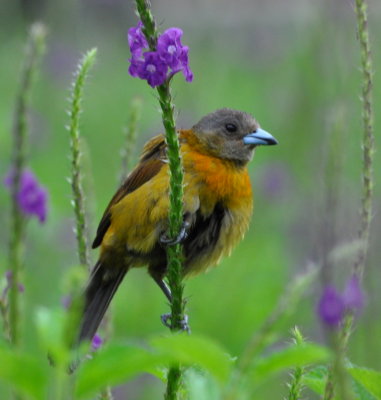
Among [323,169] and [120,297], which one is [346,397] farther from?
[120,297]

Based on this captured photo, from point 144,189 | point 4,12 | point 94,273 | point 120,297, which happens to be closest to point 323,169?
point 144,189

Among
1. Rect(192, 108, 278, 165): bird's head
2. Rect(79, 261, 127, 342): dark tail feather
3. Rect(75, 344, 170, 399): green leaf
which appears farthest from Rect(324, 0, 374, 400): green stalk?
Rect(192, 108, 278, 165): bird's head

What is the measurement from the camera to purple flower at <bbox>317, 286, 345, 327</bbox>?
1461 mm

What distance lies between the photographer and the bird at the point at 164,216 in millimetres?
3316

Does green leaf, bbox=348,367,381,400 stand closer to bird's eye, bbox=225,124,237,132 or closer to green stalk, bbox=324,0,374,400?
green stalk, bbox=324,0,374,400

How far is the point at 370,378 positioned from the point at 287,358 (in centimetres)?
47

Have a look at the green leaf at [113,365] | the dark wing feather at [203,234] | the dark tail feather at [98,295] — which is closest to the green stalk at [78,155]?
the green leaf at [113,365]

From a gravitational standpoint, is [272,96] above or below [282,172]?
above

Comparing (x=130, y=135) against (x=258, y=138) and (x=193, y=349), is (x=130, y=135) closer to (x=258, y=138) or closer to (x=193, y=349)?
(x=193, y=349)

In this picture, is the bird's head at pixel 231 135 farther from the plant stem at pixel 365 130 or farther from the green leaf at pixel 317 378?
the green leaf at pixel 317 378

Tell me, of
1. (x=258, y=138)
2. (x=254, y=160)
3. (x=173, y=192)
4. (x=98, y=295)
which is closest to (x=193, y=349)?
(x=173, y=192)

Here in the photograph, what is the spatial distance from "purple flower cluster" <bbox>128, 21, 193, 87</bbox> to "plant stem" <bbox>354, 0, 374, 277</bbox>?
0.39m

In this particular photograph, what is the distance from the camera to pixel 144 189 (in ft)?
11.2

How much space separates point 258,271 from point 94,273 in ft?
10.5
